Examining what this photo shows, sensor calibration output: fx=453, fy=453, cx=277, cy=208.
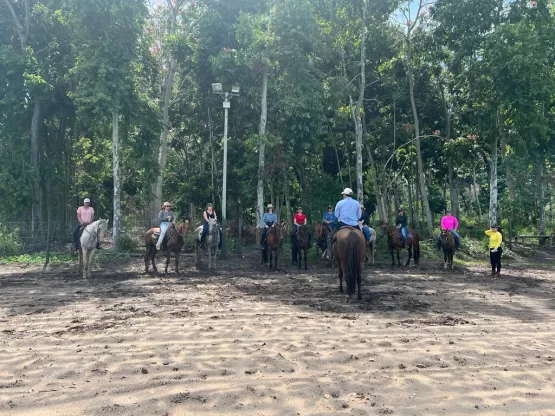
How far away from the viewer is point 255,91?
23875mm

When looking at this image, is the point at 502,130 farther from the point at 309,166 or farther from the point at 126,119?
the point at 126,119

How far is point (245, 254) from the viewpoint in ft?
71.4

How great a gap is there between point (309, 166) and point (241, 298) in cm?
2130

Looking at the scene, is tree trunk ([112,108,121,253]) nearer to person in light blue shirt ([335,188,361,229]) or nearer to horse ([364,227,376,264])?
horse ([364,227,376,264])

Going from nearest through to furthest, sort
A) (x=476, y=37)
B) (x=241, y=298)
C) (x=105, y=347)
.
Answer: (x=105, y=347) → (x=241, y=298) → (x=476, y=37)

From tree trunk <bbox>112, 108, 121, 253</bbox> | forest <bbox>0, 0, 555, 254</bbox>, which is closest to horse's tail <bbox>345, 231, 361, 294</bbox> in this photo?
forest <bbox>0, 0, 555, 254</bbox>

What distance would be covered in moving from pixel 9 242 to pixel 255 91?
13815 mm

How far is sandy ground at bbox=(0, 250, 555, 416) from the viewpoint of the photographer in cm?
447

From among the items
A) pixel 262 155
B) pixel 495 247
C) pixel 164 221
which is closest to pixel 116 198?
pixel 262 155

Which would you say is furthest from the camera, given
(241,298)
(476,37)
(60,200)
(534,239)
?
(534,239)

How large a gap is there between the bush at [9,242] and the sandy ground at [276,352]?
10.3 meters

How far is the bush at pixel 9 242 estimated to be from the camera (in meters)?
20.3

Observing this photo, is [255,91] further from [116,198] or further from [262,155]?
[116,198]

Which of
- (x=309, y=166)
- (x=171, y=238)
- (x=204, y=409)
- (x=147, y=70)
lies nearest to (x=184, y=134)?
(x=147, y=70)
